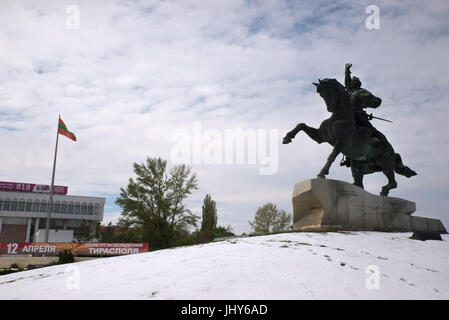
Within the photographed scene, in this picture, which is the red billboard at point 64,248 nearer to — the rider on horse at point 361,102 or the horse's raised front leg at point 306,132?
the horse's raised front leg at point 306,132

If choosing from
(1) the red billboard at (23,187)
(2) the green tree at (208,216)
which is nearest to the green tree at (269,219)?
(2) the green tree at (208,216)

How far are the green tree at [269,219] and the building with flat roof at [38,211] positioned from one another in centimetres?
3136

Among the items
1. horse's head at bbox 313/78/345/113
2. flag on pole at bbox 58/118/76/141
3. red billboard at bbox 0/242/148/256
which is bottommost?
red billboard at bbox 0/242/148/256

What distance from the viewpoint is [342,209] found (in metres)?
10.2

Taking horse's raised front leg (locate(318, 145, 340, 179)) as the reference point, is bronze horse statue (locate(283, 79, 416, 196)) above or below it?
above

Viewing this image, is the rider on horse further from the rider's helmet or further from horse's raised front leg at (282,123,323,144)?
horse's raised front leg at (282,123,323,144)

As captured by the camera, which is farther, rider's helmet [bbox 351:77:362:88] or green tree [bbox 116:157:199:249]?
green tree [bbox 116:157:199:249]

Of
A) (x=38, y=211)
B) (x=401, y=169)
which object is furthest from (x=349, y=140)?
(x=38, y=211)

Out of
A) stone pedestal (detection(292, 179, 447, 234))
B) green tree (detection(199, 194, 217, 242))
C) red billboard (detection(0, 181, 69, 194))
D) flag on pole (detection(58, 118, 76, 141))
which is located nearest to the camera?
stone pedestal (detection(292, 179, 447, 234))

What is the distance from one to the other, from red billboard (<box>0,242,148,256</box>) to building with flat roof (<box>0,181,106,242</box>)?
114ft

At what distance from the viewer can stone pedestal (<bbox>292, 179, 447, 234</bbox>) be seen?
995 centimetres

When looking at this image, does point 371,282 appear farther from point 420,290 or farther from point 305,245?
point 305,245

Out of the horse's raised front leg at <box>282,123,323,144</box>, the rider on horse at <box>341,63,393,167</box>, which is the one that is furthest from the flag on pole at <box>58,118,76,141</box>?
the rider on horse at <box>341,63,393,167</box>
